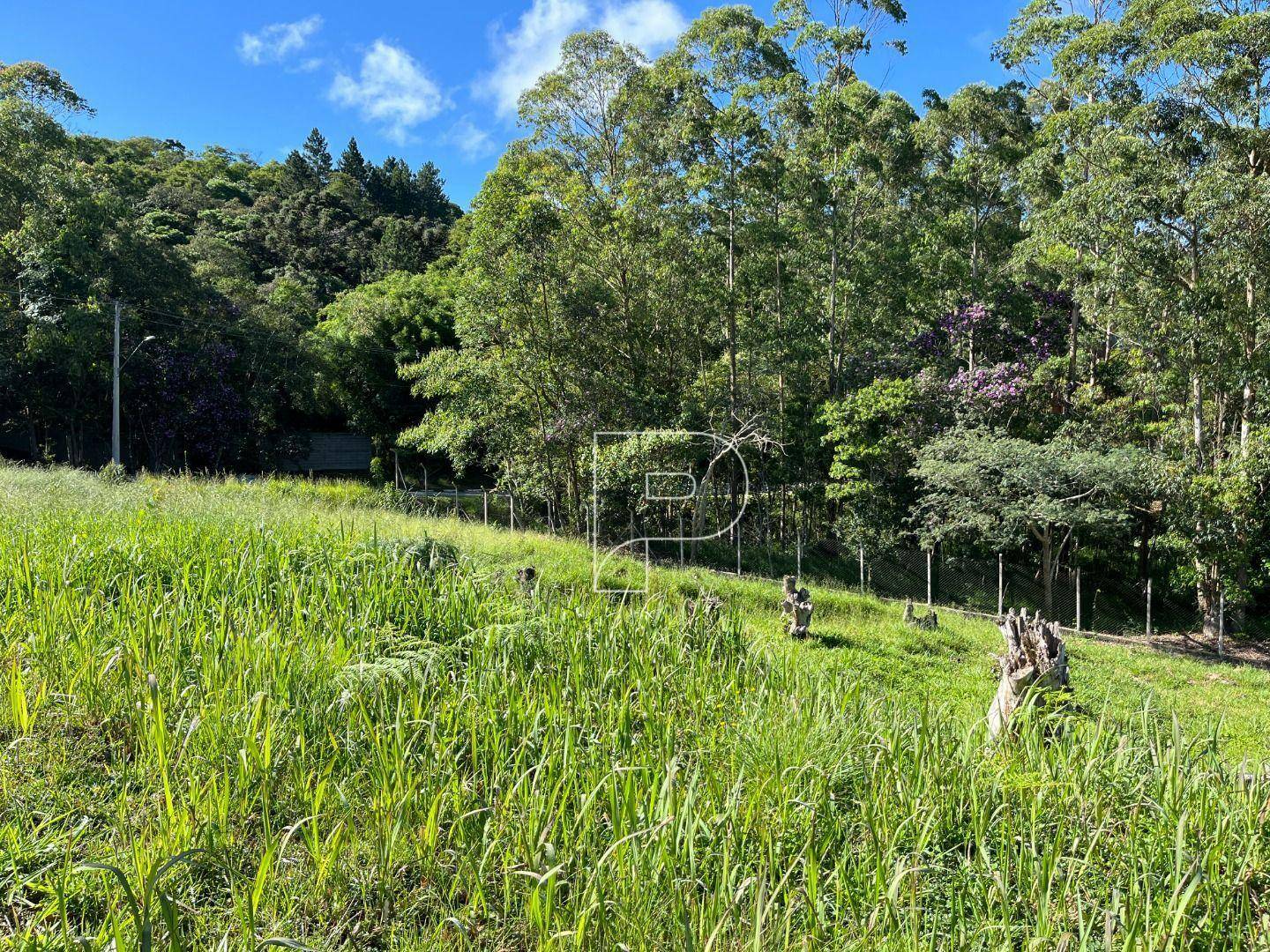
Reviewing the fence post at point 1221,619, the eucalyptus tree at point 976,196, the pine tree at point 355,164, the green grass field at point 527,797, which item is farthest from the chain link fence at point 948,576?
the pine tree at point 355,164

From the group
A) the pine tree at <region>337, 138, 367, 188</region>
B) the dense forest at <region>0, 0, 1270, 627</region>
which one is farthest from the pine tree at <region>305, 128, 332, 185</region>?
the dense forest at <region>0, 0, 1270, 627</region>

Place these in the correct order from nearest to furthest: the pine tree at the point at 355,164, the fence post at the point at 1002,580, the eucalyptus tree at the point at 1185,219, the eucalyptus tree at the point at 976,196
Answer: the eucalyptus tree at the point at 1185,219
the fence post at the point at 1002,580
the eucalyptus tree at the point at 976,196
the pine tree at the point at 355,164

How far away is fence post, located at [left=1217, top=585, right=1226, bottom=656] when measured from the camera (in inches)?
519

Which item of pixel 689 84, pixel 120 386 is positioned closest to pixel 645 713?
pixel 689 84

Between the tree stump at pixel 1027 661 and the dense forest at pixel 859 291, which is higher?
the dense forest at pixel 859 291

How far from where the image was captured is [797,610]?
26.5 ft

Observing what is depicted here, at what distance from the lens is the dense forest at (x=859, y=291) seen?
12.8m

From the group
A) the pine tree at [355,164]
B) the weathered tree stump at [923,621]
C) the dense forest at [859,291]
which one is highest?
the pine tree at [355,164]

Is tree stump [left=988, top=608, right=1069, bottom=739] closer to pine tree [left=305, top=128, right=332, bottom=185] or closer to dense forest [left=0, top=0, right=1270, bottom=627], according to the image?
dense forest [left=0, top=0, right=1270, bottom=627]

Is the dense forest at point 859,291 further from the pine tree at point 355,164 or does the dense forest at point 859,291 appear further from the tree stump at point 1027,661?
the pine tree at point 355,164

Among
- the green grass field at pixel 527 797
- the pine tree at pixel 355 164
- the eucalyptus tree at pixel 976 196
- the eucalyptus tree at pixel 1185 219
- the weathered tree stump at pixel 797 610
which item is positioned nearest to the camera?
the green grass field at pixel 527 797

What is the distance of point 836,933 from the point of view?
1827 mm

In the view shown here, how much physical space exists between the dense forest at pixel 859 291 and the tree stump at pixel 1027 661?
746 centimetres

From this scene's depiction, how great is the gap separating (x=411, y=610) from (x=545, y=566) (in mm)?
4918
